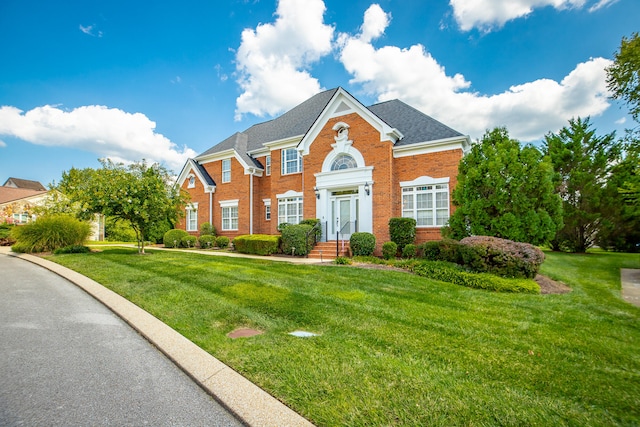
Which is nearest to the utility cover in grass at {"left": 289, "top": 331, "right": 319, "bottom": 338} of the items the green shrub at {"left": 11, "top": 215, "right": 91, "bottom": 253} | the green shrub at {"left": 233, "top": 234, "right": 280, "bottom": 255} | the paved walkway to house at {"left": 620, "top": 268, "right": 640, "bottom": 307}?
the paved walkway to house at {"left": 620, "top": 268, "right": 640, "bottom": 307}

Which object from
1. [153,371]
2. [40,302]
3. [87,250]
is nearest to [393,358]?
[153,371]

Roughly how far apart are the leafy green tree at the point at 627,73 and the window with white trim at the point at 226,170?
2128 centimetres

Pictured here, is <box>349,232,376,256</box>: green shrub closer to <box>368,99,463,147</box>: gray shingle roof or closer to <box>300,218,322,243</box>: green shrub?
<box>300,218,322,243</box>: green shrub

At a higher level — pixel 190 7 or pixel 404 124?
pixel 190 7

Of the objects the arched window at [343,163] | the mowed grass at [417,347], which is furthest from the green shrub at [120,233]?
the mowed grass at [417,347]

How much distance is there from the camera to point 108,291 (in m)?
7.22

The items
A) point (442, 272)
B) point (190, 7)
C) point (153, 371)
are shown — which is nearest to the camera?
point (153, 371)

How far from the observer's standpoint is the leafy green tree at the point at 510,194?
9852mm

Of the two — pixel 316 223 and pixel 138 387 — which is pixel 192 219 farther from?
pixel 138 387

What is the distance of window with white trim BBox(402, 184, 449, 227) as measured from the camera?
14.4 meters

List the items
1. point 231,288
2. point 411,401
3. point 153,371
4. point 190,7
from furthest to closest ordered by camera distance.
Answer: point 190,7 < point 231,288 < point 153,371 < point 411,401

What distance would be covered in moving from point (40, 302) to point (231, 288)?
13.1 feet

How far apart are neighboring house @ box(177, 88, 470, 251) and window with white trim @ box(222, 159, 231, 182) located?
1.70ft

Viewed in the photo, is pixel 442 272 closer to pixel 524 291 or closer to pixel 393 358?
pixel 524 291
